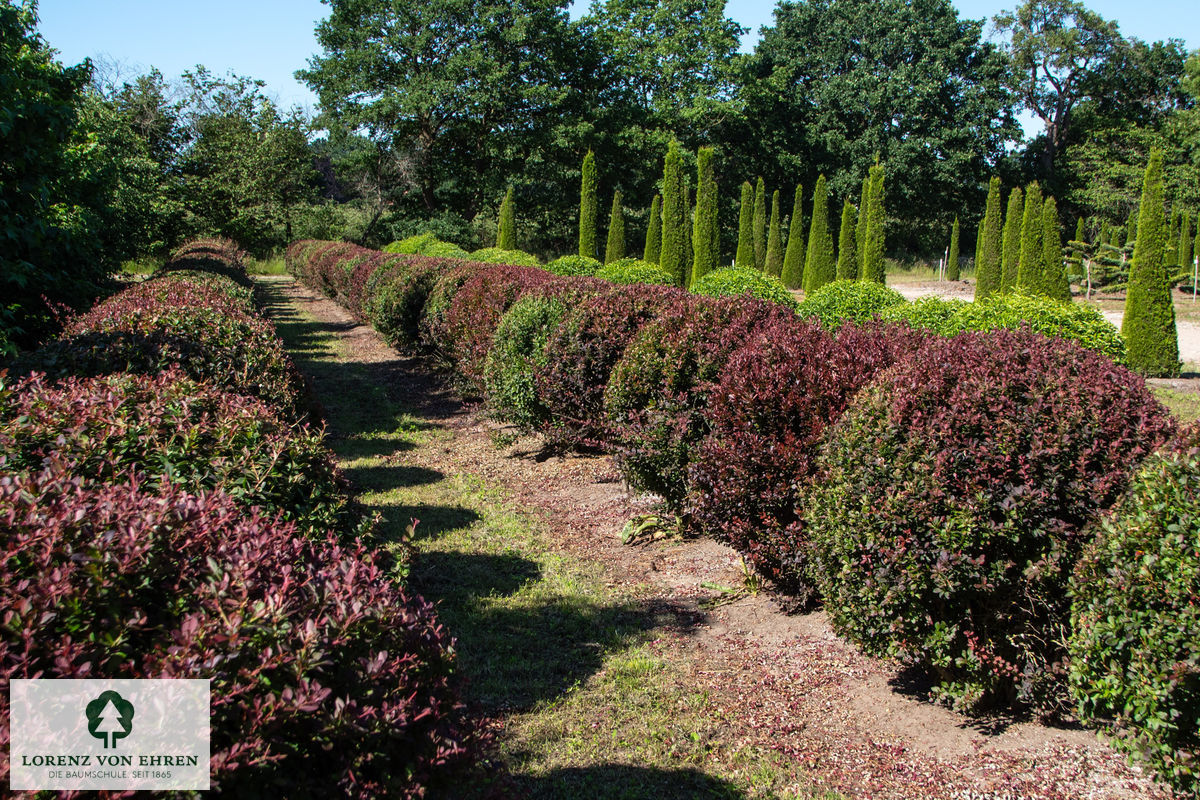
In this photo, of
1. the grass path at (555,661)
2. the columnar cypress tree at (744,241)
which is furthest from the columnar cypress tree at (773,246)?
the grass path at (555,661)

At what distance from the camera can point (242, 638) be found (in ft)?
5.32

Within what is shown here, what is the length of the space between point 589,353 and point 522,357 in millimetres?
1203

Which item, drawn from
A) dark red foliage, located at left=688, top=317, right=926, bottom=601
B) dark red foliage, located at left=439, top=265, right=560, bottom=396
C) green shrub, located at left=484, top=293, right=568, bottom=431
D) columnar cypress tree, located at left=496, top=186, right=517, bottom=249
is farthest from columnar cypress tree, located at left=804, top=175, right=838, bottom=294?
dark red foliage, located at left=688, top=317, right=926, bottom=601

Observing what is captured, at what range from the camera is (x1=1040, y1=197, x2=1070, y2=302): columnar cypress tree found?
68.2 ft

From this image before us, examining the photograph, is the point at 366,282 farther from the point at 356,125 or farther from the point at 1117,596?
the point at 356,125

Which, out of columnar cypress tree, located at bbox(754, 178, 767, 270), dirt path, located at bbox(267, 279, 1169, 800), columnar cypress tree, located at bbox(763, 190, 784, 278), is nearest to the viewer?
dirt path, located at bbox(267, 279, 1169, 800)

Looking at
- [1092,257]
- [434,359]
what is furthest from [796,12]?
[434,359]

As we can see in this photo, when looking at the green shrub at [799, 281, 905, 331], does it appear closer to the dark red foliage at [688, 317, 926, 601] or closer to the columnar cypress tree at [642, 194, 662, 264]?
the dark red foliage at [688, 317, 926, 601]

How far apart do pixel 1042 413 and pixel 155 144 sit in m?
29.6

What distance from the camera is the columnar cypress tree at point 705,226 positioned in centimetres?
2280

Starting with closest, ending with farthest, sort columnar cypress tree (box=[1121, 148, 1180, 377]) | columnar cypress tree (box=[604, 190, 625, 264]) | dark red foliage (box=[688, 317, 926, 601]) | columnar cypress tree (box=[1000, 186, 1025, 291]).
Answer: dark red foliage (box=[688, 317, 926, 601]) → columnar cypress tree (box=[1121, 148, 1180, 377]) → columnar cypress tree (box=[1000, 186, 1025, 291]) → columnar cypress tree (box=[604, 190, 625, 264])

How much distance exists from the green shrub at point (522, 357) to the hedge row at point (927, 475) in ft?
9.18

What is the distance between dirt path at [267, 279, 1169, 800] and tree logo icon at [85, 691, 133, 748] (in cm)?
265

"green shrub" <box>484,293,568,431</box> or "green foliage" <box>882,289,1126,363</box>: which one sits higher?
"green foliage" <box>882,289,1126,363</box>
